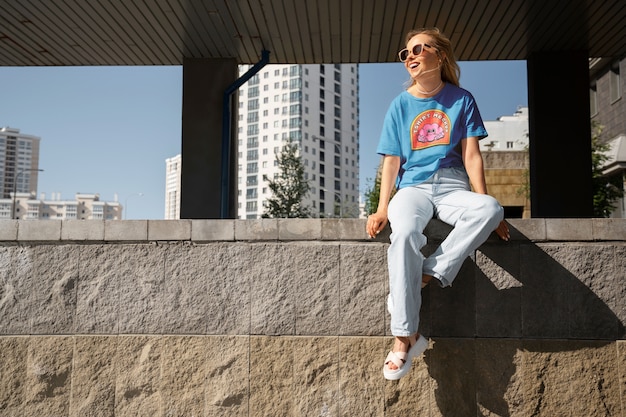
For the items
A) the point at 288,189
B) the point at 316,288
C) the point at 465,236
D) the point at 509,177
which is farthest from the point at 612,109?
the point at 316,288

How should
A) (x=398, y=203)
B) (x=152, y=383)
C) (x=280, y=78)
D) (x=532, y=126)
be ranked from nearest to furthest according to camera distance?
(x=398, y=203)
(x=152, y=383)
(x=532, y=126)
(x=280, y=78)

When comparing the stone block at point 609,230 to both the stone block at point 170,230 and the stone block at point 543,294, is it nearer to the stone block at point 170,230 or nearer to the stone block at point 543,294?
the stone block at point 543,294

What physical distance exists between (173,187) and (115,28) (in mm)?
195636

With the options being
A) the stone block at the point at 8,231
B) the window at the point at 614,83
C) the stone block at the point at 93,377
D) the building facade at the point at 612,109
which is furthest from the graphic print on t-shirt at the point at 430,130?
the window at the point at 614,83

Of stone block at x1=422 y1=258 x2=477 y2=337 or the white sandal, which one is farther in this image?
stone block at x1=422 y1=258 x2=477 y2=337

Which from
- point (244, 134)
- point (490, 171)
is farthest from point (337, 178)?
point (490, 171)

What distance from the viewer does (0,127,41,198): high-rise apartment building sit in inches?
6038

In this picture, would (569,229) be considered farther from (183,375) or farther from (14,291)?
(14,291)

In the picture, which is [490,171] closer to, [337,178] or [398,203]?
[398,203]

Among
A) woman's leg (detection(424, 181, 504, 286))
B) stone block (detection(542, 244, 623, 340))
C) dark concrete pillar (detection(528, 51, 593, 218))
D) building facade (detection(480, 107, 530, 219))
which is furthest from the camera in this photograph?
building facade (detection(480, 107, 530, 219))

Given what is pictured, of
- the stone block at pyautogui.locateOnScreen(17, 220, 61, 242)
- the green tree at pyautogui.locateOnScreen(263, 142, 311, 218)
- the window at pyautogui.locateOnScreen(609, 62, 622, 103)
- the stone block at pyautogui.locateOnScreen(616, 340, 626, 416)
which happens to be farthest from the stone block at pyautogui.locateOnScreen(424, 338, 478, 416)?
the green tree at pyautogui.locateOnScreen(263, 142, 311, 218)

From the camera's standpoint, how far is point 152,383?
4.14 meters

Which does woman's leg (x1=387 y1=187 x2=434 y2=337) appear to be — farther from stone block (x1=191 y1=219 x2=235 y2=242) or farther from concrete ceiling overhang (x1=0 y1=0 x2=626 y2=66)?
concrete ceiling overhang (x1=0 y1=0 x2=626 y2=66)

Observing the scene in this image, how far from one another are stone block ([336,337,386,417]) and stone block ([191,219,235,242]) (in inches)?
40.7
